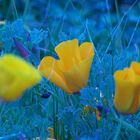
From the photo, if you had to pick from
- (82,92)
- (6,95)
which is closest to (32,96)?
(82,92)

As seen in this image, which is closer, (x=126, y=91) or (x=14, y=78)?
(x=14, y=78)

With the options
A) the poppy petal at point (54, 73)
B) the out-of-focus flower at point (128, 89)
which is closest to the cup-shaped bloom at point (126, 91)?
the out-of-focus flower at point (128, 89)

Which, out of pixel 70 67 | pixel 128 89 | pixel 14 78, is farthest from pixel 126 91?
pixel 14 78

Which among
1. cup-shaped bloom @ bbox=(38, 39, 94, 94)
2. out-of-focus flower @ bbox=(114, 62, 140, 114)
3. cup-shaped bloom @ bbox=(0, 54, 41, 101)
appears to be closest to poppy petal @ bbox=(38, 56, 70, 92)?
cup-shaped bloom @ bbox=(38, 39, 94, 94)

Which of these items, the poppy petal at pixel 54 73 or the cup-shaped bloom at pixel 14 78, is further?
the poppy petal at pixel 54 73

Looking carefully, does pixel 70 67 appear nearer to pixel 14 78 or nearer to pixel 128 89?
pixel 128 89

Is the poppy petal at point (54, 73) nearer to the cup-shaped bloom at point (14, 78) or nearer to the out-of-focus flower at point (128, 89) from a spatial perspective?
the out-of-focus flower at point (128, 89)
